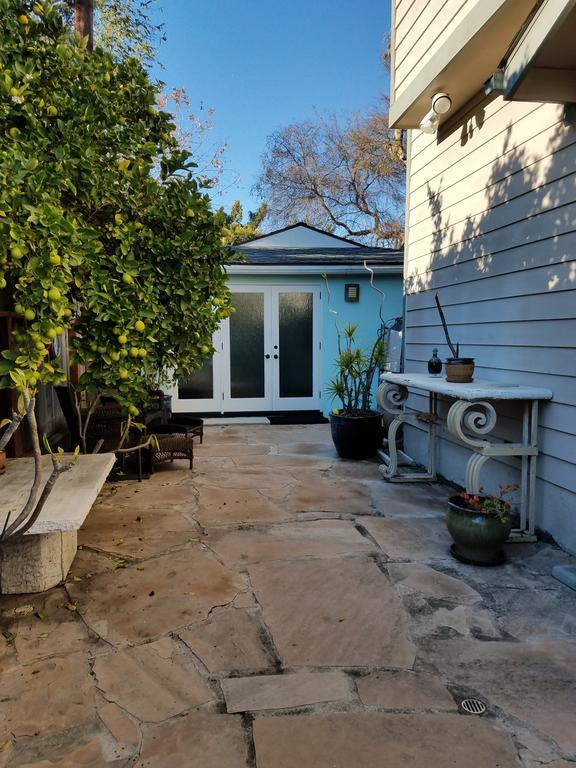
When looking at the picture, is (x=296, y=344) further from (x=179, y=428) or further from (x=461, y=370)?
(x=461, y=370)

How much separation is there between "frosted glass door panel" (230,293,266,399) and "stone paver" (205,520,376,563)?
4930 mm

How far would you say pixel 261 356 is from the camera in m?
8.50

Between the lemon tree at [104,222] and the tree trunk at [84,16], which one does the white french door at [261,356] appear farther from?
the lemon tree at [104,222]

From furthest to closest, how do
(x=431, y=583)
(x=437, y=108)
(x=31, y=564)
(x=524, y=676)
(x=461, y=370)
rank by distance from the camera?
1. (x=437, y=108)
2. (x=461, y=370)
3. (x=431, y=583)
4. (x=31, y=564)
5. (x=524, y=676)

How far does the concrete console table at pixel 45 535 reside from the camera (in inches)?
93.4

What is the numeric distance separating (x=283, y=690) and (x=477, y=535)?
152 centimetres

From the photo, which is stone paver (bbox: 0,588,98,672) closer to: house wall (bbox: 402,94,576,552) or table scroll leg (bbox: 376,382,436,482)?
house wall (bbox: 402,94,576,552)

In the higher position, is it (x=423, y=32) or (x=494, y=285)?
(x=423, y=32)

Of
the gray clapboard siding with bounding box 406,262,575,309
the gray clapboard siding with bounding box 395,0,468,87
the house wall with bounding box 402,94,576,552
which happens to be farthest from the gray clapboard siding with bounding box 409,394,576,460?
the gray clapboard siding with bounding box 395,0,468,87

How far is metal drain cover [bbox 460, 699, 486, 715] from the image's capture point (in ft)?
6.08

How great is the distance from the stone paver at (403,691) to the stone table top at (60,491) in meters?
1.29

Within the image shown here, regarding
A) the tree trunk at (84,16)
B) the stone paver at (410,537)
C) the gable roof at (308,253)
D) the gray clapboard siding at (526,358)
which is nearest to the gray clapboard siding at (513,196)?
the gray clapboard siding at (526,358)

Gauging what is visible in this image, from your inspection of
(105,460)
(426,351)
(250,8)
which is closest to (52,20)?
(105,460)

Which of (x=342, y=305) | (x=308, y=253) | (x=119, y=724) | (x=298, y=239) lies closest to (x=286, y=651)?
(x=119, y=724)
